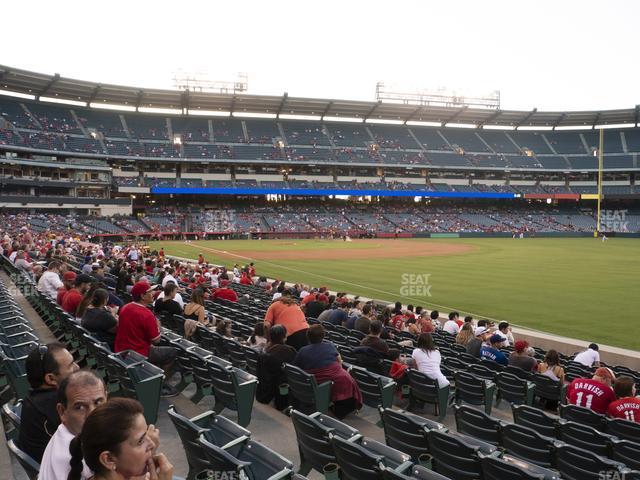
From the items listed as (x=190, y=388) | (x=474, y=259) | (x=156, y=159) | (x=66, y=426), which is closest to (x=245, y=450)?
(x=66, y=426)

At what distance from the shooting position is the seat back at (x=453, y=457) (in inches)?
180

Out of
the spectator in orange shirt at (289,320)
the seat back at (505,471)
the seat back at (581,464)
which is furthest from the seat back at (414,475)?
the spectator in orange shirt at (289,320)

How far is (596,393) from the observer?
7.21 m

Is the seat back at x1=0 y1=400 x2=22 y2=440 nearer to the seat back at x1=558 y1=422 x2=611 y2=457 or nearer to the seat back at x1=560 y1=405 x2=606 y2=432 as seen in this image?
the seat back at x1=558 y1=422 x2=611 y2=457

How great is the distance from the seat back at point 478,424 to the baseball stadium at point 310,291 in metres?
0.03

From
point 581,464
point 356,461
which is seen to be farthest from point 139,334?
point 581,464

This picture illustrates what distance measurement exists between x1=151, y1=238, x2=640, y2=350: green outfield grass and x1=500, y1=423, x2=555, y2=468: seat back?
12.3 metres

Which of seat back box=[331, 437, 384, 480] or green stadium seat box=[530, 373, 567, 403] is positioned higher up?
seat back box=[331, 437, 384, 480]

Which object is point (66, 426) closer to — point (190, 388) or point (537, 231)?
point (190, 388)

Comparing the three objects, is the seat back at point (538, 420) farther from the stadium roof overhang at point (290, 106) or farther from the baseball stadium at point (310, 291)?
the stadium roof overhang at point (290, 106)

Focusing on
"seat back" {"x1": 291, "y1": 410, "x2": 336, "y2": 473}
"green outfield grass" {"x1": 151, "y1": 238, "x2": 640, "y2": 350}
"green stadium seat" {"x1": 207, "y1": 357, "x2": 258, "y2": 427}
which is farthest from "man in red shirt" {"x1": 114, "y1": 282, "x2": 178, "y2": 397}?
"green outfield grass" {"x1": 151, "y1": 238, "x2": 640, "y2": 350}

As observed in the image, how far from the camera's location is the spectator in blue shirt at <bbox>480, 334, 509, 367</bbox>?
34.2ft

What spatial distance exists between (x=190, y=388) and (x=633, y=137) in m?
103

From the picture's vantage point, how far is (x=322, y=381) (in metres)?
7.05
